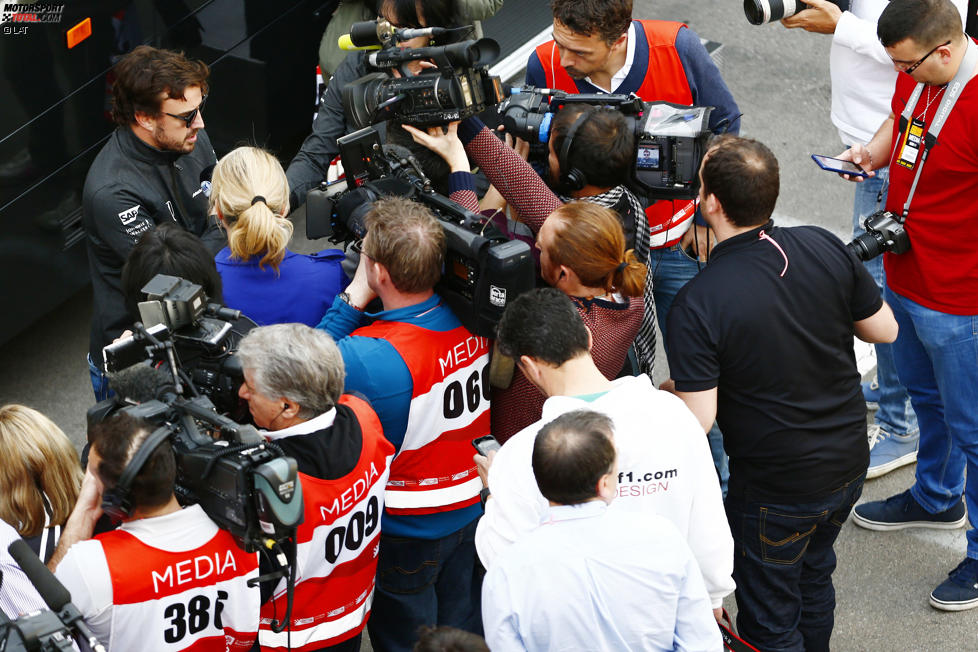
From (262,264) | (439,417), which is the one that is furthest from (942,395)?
(262,264)

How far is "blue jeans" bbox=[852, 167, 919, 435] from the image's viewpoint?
4.87 meters

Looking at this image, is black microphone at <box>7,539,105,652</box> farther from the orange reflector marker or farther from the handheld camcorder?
the orange reflector marker

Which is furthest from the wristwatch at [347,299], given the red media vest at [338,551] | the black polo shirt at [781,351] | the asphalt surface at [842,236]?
the asphalt surface at [842,236]

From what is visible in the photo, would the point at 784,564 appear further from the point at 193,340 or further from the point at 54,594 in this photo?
the point at 54,594

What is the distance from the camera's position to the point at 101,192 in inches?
157

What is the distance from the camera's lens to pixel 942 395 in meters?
4.17

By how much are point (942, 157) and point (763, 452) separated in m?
1.32

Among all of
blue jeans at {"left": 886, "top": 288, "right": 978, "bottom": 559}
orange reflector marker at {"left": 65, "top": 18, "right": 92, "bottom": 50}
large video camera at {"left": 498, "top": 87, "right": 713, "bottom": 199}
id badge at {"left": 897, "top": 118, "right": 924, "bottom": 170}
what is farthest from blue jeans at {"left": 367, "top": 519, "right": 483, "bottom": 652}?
orange reflector marker at {"left": 65, "top": 18, "right": 92, "bottom": 50}

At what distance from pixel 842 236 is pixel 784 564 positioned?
340cm

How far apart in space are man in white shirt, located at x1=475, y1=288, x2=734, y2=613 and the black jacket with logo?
1.62 meters

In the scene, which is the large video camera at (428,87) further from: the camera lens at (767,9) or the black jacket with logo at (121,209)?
the camera lens at (767,9)

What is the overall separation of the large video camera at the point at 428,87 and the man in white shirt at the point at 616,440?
91cm

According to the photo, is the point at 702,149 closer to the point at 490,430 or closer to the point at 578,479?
the point at 490,430

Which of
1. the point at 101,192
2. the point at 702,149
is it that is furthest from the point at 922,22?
the point at 101,192
